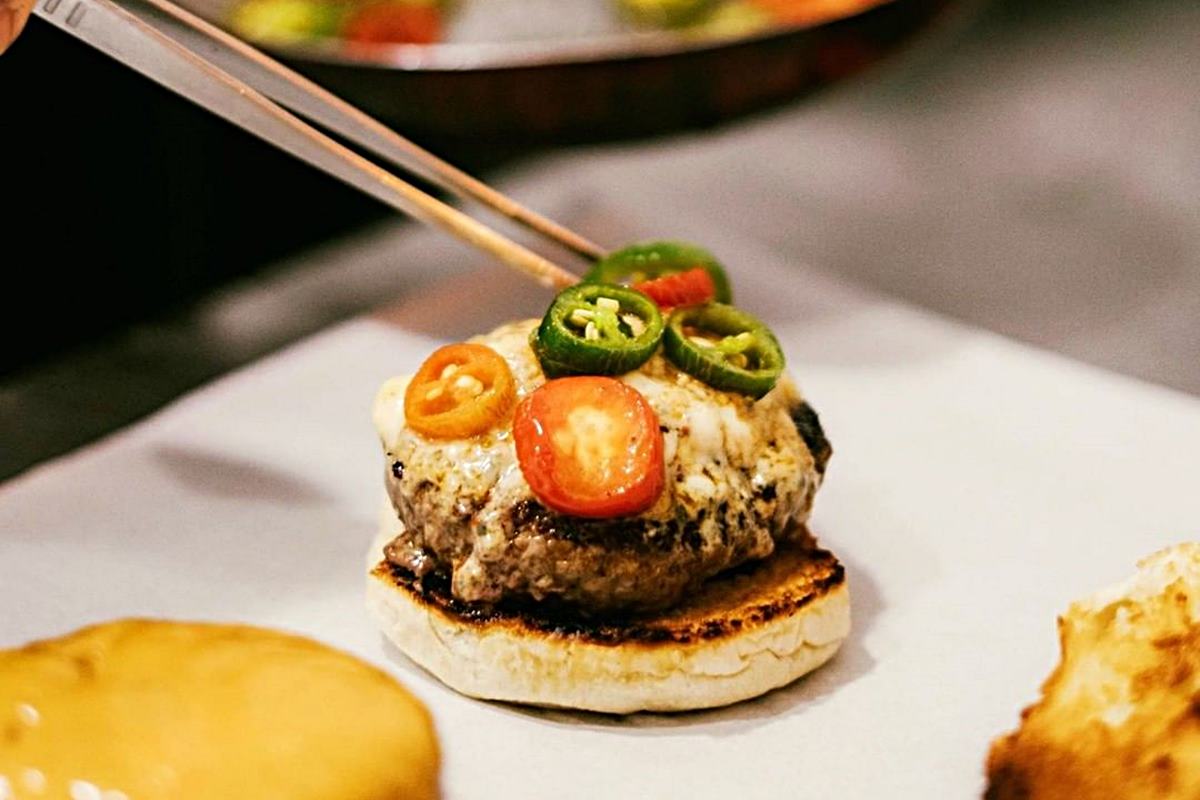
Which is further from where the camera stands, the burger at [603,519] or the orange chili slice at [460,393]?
the orange chili slice at [460,393]

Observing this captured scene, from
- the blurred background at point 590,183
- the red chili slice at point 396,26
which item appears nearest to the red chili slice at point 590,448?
the blurred background at point 590,183

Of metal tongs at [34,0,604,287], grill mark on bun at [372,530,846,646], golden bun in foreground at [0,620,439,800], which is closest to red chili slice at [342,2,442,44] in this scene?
metal tongs at [34,0,604,287]

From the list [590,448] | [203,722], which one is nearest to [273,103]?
[590,448]

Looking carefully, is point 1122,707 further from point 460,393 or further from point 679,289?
point 460,393

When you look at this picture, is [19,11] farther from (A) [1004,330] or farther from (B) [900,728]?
(A) [1004,330]

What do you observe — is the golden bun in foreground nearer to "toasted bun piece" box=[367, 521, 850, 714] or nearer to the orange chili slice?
"toasted bun piece" box=[367, 521, 850, 714]

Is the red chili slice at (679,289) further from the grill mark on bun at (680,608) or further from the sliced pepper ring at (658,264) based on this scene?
the grill mark on bun at (680,608)
